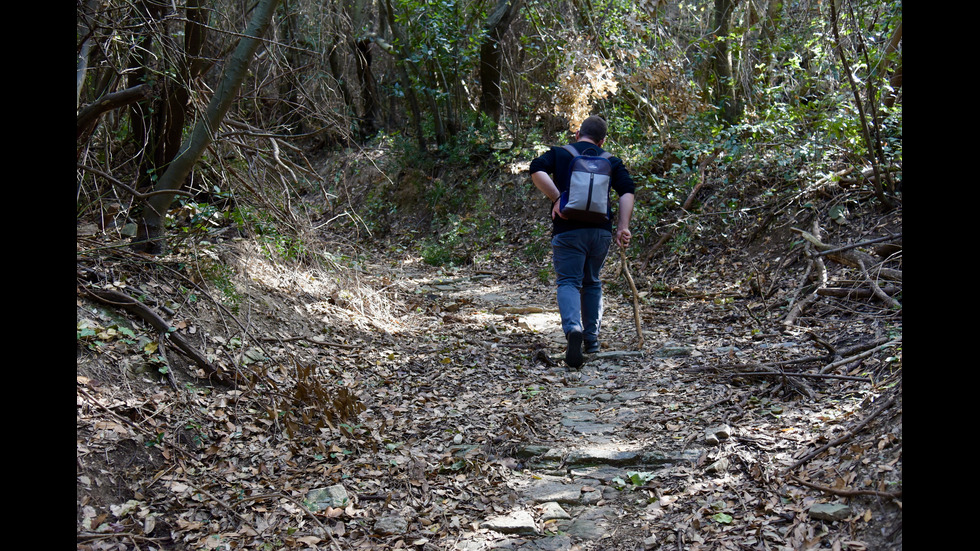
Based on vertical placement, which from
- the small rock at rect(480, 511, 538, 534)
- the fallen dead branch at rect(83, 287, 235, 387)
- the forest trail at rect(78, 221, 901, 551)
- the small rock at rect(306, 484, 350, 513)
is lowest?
the small rock at rect(480, 511, 538, 534)

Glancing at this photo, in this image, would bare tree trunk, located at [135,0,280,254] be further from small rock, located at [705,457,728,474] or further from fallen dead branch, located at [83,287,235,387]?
small rock, located at [705,457,728,474]

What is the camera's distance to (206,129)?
16.7 ft

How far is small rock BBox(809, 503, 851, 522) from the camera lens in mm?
2615

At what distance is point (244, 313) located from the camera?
529 centimetres

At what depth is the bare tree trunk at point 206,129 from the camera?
495cm

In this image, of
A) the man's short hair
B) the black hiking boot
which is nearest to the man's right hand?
the man's short hair

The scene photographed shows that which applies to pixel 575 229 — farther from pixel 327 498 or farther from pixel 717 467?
pixel 327 498

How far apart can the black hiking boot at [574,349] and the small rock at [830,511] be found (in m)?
2.79

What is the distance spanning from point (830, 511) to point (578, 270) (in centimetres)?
316

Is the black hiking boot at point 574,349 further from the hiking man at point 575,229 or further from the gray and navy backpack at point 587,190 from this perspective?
the gray and navy backpack at point 587,190

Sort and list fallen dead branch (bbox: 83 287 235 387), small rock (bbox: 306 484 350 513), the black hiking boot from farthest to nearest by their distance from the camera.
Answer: the black hiking boot → fallen dead branch (bbox: 83 287 235 387) → small rock (bbox: 306 484 350 513)

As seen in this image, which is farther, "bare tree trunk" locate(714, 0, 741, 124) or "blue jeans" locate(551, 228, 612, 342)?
"bare tree trunk" locate(714, 0, 741, 124)

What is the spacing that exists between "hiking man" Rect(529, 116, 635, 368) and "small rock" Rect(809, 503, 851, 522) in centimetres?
282
